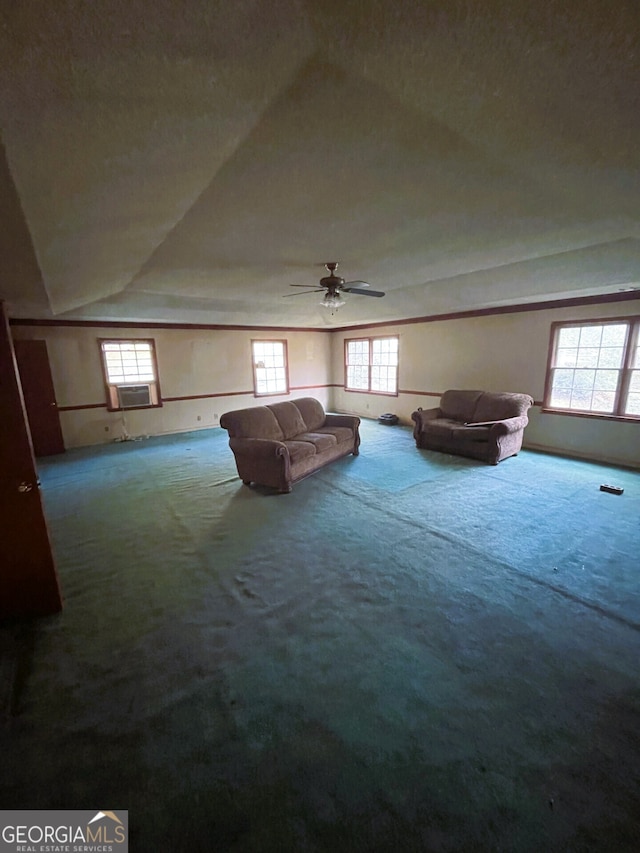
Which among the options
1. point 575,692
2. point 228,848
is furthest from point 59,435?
point 575,692

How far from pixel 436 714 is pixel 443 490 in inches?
→ 106

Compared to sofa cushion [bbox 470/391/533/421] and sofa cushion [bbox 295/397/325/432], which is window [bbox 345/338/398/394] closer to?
sofa cushion [bbox 470/391/533/421]

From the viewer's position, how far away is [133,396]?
6.64 m

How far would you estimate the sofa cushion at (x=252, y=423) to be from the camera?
170 inches

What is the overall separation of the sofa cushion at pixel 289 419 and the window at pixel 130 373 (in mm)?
3324

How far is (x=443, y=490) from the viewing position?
158 inches

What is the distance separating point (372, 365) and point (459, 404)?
2.90 metres

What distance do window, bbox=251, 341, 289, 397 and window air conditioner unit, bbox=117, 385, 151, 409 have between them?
234 centimetres

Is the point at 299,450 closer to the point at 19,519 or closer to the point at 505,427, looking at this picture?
the point at 19,519

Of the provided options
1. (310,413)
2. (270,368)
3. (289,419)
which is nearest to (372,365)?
(270,368)

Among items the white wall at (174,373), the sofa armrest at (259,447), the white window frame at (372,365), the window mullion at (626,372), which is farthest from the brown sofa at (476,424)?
the white wall at (174,373)

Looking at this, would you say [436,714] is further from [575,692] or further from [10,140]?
[10,140]

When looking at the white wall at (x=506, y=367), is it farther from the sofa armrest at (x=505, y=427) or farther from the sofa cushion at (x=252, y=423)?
the sofa cushion at (x=252, y=423)

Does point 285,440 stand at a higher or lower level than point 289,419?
lower
